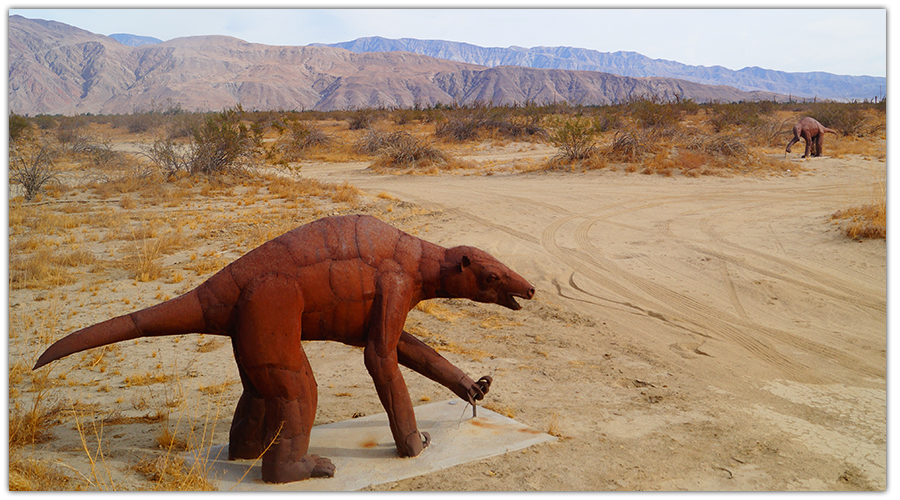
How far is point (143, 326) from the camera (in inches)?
161

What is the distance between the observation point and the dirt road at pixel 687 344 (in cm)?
472

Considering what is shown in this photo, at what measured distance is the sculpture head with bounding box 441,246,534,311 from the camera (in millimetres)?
4594

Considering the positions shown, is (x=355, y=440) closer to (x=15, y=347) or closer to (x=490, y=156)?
(x=15, y=347)

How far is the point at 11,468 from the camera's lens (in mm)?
3996

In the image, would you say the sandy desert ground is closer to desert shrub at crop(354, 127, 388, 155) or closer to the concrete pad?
the concrete pad

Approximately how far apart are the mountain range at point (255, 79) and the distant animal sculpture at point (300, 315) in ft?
276

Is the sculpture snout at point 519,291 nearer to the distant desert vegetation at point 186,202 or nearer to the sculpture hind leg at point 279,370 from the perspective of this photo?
the sculpture hind leg at point 279,370

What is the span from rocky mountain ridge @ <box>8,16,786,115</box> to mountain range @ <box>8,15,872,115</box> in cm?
22

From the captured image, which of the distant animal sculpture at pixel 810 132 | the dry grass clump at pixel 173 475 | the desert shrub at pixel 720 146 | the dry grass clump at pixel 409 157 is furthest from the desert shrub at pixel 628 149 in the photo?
the dry grass clump at pixel 173 475

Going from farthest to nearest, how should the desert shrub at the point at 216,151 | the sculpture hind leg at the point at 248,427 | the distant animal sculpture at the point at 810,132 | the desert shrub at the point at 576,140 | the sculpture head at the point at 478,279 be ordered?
the distant animal sculpture at the point at 810,132 → the desert shrub at the point at 576,140 → the desert shrub at the point at 216,151 → the sculpture head at the point at 478,279 → the sculpture hind leg at the point at 248,427

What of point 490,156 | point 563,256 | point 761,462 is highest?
point 490,156

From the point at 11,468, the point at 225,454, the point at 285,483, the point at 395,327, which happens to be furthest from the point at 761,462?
the point at 11,468

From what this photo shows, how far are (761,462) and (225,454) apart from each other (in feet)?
13.9

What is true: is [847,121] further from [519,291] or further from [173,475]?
[173,475]
